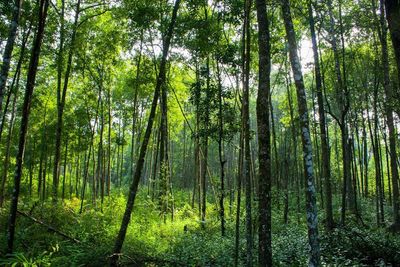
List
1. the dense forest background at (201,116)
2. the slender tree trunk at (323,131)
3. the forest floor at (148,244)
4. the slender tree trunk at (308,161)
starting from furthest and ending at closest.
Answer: the slender tree trunk at (323,131) < the forest floor at (148,244) < the dense forest background at (201,116) < the slender tree trunk at (308,161)

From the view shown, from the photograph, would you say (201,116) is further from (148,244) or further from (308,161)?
(308,161)

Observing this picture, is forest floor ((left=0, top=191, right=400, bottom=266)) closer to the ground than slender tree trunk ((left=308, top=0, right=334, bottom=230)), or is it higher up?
closer to the ground

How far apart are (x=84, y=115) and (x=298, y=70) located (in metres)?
16.9

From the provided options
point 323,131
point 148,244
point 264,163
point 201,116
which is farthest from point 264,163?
point 201,116

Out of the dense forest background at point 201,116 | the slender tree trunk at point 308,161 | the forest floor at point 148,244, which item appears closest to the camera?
the slender tree trunk at point 308,161

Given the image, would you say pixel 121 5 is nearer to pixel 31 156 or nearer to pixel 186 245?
pixel 186 245

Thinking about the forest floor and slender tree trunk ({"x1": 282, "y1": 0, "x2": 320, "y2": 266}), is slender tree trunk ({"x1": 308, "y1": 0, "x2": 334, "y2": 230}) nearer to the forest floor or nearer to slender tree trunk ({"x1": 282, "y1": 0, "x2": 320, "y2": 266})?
the forest floor

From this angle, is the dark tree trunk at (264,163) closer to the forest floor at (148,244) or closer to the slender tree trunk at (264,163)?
the slender tree trunk at (264,163)

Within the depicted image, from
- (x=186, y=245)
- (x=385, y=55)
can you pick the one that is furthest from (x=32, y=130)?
(x=385, y=55)

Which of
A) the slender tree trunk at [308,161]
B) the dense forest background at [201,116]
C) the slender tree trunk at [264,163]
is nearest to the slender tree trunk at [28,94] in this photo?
the dense forest background at [201,116]

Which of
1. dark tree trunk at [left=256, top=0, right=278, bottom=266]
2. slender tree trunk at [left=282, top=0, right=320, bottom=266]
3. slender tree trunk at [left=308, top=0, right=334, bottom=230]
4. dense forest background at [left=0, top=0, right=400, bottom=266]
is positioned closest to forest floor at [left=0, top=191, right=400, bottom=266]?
dense forest background at [left=0, top=0, right=400, bottom=266]

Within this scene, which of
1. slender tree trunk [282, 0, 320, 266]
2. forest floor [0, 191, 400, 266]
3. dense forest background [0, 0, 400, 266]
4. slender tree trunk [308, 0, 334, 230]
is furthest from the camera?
slender tree trunk [308, 0, 334, 230]

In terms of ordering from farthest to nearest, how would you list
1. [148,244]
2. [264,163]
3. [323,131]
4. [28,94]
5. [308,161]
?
[323,131]
[148,244]
[28,94]
[308,161]
[264,163]

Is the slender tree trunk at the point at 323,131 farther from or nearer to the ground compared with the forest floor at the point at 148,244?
farther from the ground
